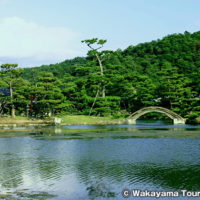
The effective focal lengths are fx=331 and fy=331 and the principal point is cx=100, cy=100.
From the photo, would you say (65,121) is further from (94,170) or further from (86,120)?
(94,170)

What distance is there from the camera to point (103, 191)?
1241 cm

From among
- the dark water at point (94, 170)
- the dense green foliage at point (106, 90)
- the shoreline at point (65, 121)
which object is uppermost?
the dense green foliage at point (106, 90)

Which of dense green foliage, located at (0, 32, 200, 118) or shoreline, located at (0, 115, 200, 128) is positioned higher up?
dense green foliage, located at (0, 32, 200, 118)

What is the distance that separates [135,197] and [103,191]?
4.44 feet

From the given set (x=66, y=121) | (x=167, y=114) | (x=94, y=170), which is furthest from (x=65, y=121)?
(x=94, y=170)

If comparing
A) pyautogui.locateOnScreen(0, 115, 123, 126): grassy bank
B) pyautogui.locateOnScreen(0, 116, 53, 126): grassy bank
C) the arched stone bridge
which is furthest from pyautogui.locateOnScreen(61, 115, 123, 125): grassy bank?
pyautogui.locateOnScreen(0, 116, 53, 126): grassy bank

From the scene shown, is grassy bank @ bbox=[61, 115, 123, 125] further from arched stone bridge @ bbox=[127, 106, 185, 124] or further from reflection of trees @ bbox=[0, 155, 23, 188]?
reflection of trees @ bbox=[0, 155, 23, 188]

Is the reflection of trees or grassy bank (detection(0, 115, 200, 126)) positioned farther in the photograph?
grassy bank (detection(0, 115, 200, 126))

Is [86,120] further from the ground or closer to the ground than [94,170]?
further from the ground

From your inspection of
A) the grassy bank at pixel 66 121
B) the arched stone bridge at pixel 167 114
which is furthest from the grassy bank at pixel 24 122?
the arched stone bridge at pixel 167 114

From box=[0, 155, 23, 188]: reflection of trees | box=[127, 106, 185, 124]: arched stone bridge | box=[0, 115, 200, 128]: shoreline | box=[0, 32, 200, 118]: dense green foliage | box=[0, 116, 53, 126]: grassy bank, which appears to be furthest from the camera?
box=[0, 32, 200, 118]: dense green foliage

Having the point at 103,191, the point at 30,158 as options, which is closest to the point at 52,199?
the point at 103,191

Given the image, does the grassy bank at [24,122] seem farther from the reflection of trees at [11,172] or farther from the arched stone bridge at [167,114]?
the reflection of trees at [11,172]

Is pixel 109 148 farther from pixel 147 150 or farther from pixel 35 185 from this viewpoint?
pixel 35 185
